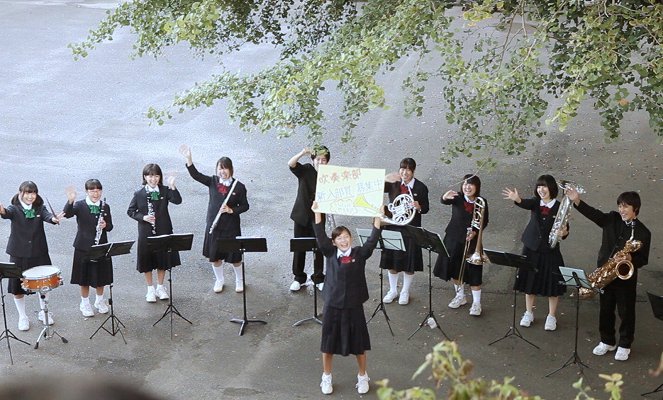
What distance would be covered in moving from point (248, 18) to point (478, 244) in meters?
3.98

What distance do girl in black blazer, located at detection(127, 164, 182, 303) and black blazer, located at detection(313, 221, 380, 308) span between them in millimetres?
2693

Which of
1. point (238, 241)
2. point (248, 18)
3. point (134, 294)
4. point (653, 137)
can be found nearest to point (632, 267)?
point (238, 241)

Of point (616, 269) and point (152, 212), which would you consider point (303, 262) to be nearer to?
point (152, 212)

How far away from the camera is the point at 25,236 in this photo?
1012cm

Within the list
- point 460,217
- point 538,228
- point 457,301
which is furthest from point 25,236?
point 538,228

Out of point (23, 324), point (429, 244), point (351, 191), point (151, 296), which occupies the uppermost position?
point (351, 191)

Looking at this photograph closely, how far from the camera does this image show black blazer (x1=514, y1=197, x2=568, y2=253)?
994cm

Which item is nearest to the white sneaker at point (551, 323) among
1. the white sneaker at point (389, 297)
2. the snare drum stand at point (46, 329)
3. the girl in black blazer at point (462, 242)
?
the girl in black blazer at point (462, 242)

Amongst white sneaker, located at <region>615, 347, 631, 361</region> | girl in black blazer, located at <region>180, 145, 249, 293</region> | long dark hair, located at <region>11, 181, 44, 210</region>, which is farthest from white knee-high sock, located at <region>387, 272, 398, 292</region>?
long dark hair, located at <region>11, 181, 44, 210</region>

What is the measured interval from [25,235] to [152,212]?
1510 millimetres

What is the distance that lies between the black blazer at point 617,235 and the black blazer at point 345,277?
263cm

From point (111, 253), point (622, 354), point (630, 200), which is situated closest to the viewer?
point (630, 200)

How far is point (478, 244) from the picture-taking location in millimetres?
10344

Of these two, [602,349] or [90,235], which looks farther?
[90,235]
